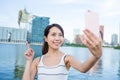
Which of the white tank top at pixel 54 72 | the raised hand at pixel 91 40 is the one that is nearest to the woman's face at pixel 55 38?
the white tank top at pixel 54 72

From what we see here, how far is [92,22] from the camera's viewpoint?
2.03 meters

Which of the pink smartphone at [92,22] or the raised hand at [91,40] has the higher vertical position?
the pink smartphone at [92,22]

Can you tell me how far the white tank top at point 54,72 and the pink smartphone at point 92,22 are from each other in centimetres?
75

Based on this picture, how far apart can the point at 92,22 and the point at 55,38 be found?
0.86 m

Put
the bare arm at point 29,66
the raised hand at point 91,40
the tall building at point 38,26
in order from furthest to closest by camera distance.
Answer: the tall building at point 38,26, the bare arm at point 29,66, the raised hand at point 91,40

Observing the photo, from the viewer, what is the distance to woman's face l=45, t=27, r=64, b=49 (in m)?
2.84

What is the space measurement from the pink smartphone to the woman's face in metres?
0.81

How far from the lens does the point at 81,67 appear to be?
2533 millimetres

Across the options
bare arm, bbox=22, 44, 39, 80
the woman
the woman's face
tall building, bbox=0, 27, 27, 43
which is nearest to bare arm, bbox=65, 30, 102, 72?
the woman

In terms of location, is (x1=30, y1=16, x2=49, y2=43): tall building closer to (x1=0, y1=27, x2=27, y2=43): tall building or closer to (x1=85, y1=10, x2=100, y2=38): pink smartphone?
(x1=0, y1=27, x2=27, y2=43): tall building

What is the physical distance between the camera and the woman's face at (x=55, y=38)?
2.84m

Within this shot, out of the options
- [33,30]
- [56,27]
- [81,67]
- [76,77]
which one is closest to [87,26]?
[81,67]

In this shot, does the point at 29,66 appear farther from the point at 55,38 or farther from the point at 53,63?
the point at 55,38

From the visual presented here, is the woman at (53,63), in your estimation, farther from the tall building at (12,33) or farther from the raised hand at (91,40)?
the tall building at (12,33)
